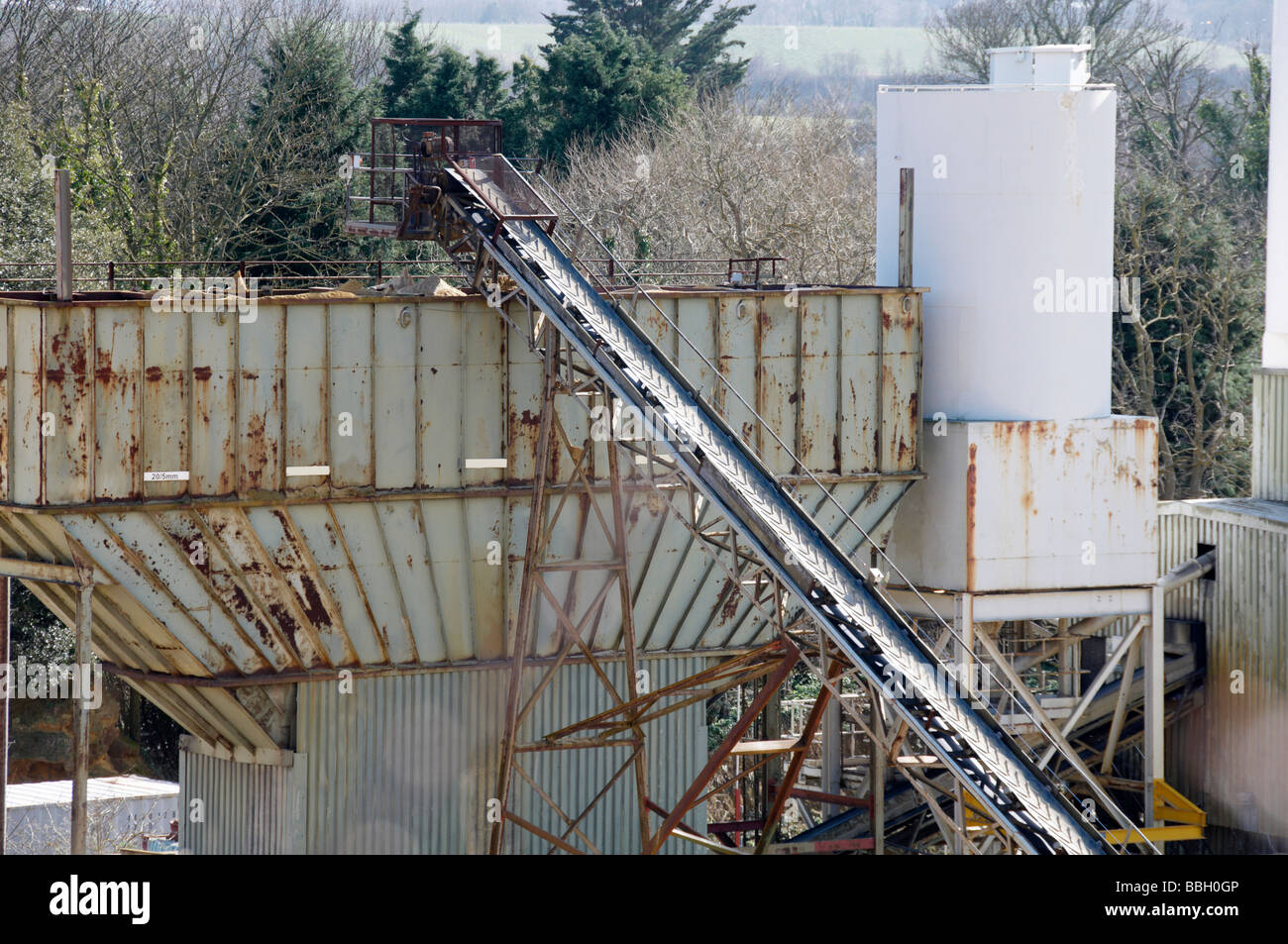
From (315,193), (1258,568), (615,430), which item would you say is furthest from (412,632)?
(315,193)

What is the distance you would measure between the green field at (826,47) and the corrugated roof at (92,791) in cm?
8910

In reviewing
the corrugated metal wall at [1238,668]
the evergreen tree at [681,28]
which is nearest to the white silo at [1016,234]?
the corrugated metal wall at [1238,668]

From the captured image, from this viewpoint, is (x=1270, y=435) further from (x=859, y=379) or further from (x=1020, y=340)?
(x=859, y=379)

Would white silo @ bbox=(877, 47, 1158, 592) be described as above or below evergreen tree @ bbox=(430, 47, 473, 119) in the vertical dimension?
below

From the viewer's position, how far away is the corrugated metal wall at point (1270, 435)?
27.4m

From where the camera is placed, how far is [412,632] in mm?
21672

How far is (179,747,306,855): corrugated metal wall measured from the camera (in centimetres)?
2134

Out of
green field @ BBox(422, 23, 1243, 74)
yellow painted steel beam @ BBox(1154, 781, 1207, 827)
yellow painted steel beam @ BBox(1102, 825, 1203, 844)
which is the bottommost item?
yellow painted steel beam @ BBox(1102, 825, 1203, 844)

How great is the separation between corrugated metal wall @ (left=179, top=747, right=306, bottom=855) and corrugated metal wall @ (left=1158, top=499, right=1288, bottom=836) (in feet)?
46.6

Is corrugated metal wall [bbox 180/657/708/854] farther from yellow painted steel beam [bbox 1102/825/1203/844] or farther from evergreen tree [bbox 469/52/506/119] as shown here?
evergreen tree [bbox 469/52/506/119]

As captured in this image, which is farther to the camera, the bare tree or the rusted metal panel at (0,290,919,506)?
the bare tree

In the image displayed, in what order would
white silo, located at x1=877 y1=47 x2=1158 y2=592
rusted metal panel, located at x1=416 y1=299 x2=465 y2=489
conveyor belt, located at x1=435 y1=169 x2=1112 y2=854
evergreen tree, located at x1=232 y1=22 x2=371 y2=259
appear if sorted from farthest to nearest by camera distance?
1. evergreen tree, located at x1=232 y1=22 x2=371 y2=259
2. white silo, located at x1=877 y1=47 x2=1158 y2=592
3. rusted metal panel, located at x1=416 y1=299 x2=465 y2=489
4. conveyor belt, located at x1=435 y1=169 x2=1112 y2=854

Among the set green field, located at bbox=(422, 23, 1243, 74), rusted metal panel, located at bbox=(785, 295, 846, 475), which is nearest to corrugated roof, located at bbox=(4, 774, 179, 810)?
rusted metal panel, located at bbox=(785, 295, 846, 475)
